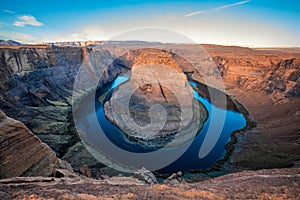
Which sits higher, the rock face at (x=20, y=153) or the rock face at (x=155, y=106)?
the rock face at (x=20, y=153)

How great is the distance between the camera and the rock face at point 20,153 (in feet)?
25.1

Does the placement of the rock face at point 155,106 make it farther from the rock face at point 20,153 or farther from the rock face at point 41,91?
the rock face at point 20,153

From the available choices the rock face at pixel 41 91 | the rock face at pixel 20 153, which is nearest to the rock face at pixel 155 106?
the rock face at pixel 41 91

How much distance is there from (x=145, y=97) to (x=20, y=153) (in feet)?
77.8

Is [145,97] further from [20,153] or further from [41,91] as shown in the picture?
[20,153]

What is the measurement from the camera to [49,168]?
30.0 feet

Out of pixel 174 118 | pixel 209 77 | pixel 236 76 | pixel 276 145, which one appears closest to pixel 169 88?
pixel 174 118

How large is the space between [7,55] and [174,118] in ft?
110

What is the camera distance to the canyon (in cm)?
793

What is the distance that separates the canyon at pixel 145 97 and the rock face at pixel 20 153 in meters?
0.05

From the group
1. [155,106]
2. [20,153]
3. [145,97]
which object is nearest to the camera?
[20,153]

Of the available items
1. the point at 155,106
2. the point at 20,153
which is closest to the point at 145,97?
the point at 155,106

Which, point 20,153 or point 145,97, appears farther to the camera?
point 145,97

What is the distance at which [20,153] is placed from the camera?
8.30 m
